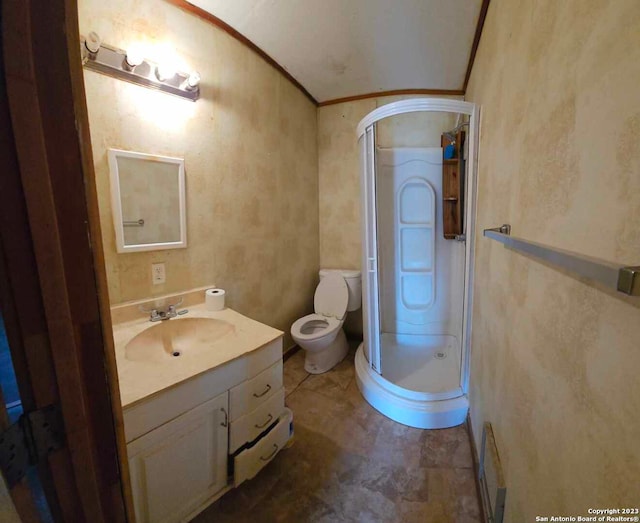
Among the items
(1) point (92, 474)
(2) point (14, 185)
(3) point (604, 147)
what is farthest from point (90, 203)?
(3) point (604, 147)

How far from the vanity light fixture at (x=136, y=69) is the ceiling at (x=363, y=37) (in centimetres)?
45

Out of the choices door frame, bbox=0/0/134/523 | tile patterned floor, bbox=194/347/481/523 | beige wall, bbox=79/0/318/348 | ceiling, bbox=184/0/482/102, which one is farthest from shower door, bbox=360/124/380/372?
door frame, bbox=0/0/134/523

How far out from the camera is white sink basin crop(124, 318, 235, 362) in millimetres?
1250

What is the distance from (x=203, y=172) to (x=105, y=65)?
0.60 m

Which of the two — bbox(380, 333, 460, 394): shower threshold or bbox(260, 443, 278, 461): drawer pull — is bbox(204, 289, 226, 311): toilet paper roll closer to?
bbox(260, 443, 278, 461): drawer pull

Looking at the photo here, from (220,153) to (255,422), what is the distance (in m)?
A: 1.55

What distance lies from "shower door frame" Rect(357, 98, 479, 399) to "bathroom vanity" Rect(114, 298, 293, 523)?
839 millimetres

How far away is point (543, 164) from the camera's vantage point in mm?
713

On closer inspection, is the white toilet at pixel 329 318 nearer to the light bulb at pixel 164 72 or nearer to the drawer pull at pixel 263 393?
the drawer pull at pixel 263 393

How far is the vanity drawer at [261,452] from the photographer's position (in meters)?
1.16

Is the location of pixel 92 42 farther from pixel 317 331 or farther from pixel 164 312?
pixel 317 331

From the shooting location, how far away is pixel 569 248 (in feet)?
1.91

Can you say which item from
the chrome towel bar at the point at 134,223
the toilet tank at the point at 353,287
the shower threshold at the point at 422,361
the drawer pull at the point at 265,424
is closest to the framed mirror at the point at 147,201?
the chrome towel bar at the point at 134,223

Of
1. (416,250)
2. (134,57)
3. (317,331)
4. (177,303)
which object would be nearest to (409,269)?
(416,250)
